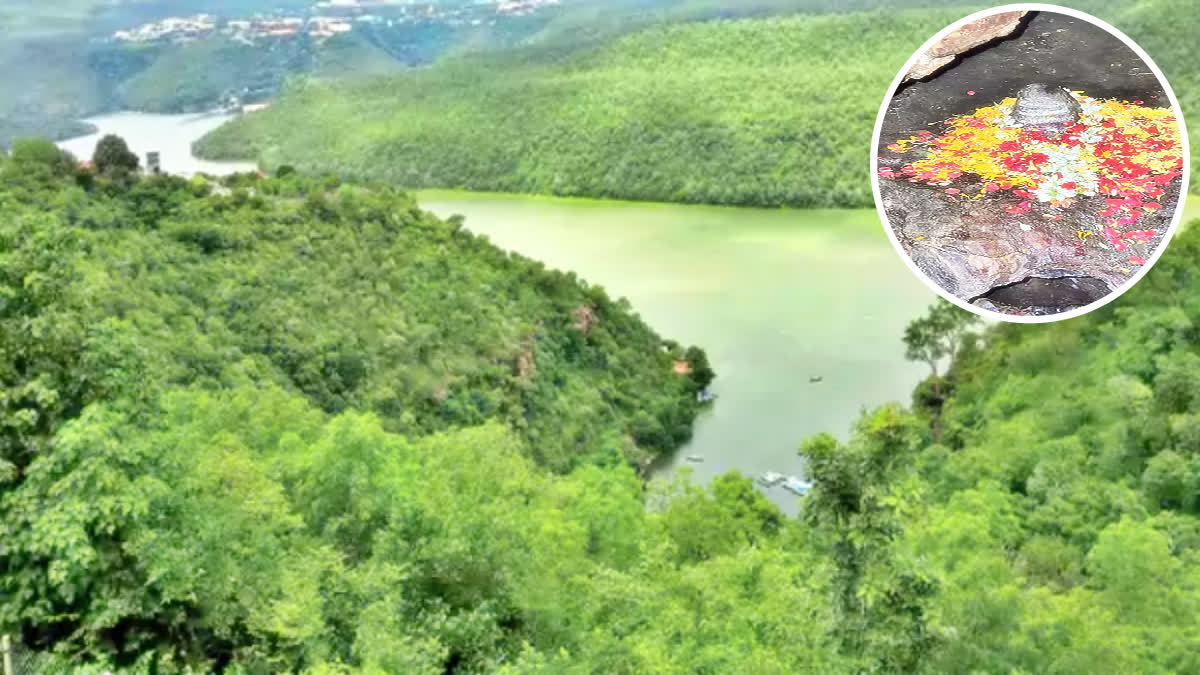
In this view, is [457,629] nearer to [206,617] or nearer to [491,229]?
[206,617]

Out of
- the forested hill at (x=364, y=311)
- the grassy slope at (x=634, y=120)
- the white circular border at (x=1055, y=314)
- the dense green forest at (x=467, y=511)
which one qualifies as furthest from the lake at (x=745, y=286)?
the white circular border at (x=1055, y=314)

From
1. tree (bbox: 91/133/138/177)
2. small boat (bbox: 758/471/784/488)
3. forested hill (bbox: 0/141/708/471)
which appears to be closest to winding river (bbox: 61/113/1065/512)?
small boat (bbox: 758/471/784/488)

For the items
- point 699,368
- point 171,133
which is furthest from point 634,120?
point 699,368

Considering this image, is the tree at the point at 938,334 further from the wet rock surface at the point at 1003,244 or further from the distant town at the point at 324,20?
the distant town at the point at 324,20

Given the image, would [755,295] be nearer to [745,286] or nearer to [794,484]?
[745,286]

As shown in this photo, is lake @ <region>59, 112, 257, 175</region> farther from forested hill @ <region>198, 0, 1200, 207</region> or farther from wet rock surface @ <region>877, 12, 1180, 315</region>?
wet rock surface @ <region>877, 12, 1180, 315</region>

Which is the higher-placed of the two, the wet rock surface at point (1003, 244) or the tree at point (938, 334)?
the wet rock surface at point (1003, 244)
